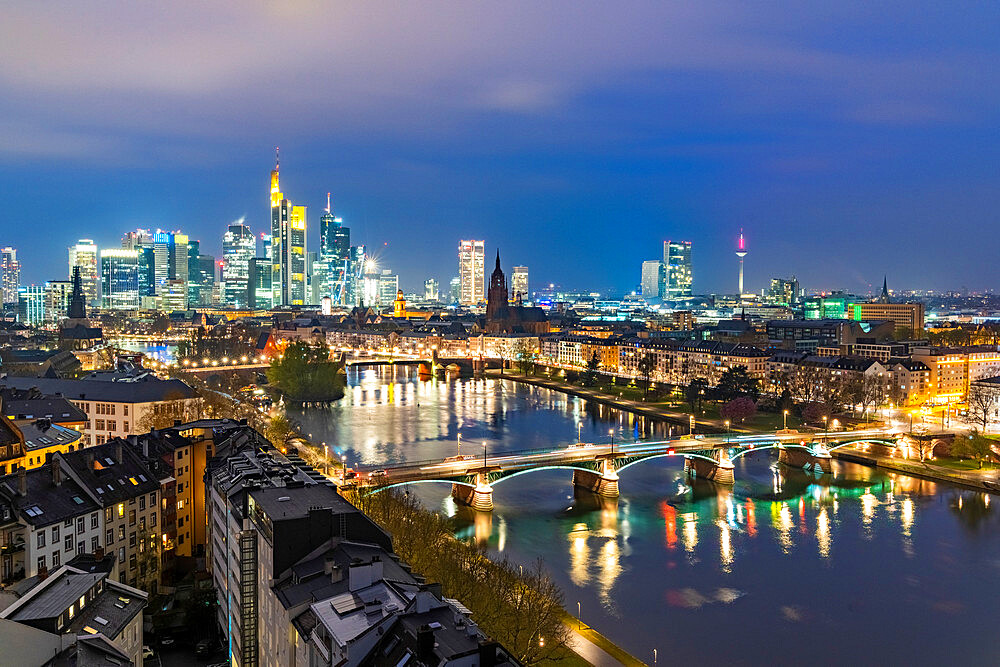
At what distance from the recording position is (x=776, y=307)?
110m

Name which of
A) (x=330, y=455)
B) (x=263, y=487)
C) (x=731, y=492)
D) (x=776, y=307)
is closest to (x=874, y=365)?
(x=731, y=492)

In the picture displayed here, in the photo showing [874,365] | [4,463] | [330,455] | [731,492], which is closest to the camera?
[4,463]

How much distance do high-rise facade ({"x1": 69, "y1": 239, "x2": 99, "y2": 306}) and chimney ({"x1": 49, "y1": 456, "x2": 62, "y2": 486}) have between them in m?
120

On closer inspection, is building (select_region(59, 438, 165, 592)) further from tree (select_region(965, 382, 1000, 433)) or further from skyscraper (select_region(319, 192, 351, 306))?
skyscraper (select_region(319, 192, 351, 306))

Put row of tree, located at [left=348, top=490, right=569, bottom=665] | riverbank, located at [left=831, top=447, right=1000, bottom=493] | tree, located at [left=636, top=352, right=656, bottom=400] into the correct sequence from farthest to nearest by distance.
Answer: tree, located at [left=636, top=352, right=656, bottom=400] < riverbank, located at [left=831, top=447, right=1000, bottom=493] < row of tree, located at [left=348, top=490, right=569, bottom=665]

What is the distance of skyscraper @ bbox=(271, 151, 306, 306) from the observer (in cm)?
14062

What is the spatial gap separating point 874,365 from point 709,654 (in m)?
28.2

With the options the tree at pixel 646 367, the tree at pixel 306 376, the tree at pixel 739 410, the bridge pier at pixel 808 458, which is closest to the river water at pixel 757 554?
the bridge pier at pixel 808 458

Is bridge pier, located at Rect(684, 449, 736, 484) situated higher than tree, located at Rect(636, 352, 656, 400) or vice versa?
tree, located at Rect(636, 352, 656, 400)

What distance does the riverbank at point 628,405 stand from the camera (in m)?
31.0

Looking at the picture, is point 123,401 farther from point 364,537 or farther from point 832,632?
point 832,632

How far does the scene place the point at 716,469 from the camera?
22.9 metres

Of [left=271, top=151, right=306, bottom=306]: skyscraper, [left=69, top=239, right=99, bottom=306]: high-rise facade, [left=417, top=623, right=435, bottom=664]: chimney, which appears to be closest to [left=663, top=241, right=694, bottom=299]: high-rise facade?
[left=271, top=151, right=306, bottom=306]: skyscraper

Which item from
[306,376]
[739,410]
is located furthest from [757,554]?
[306,376]
